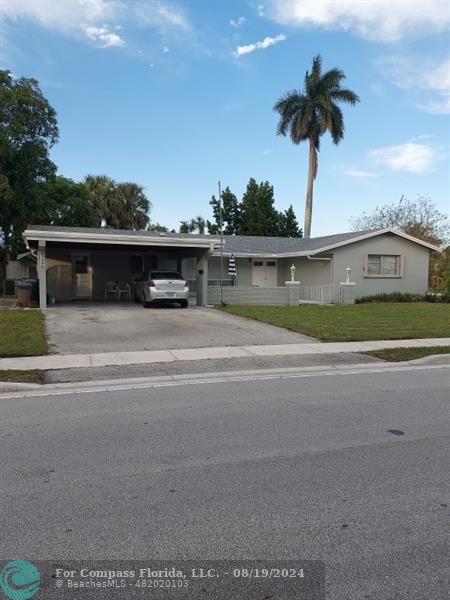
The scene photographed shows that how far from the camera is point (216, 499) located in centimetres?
388

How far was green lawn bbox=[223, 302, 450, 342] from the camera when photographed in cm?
1331

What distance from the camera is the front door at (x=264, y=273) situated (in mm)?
28391

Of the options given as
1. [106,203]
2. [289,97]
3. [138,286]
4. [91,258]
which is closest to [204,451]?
[138,286]

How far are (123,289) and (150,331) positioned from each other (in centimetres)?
1301

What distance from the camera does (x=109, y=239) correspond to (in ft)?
64.6

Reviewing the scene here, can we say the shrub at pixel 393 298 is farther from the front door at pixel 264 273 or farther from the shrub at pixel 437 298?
the front door at pixel 264 273

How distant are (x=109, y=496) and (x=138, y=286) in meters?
19.3

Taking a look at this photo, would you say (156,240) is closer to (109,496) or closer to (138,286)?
(138,286)

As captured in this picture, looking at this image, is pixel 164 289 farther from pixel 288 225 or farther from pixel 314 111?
pixel 288 225

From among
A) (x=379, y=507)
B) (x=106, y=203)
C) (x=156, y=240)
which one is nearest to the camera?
(x=379, y=507)

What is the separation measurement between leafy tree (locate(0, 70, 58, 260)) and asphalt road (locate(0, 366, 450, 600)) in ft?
61.2

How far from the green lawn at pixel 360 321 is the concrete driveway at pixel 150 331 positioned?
0.66 metres

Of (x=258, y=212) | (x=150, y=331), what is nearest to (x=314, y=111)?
(x=258, y=212)

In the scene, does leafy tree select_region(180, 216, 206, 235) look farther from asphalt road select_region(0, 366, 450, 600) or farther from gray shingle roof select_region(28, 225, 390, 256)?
asphalt road select_region(0, 366, 450, 600)
